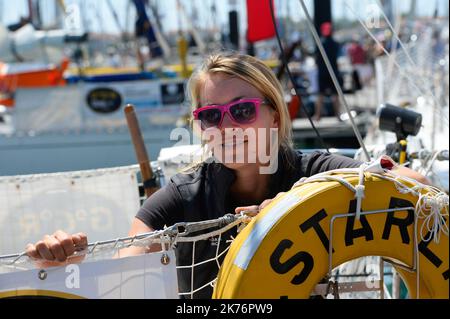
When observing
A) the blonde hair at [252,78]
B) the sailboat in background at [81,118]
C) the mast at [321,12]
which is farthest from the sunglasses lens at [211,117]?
the mast at [321,12]

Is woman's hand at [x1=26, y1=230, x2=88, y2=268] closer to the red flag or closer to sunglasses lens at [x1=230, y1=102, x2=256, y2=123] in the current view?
sunglasses lens at [x1=230, y1=102, x2=256, y2=123]

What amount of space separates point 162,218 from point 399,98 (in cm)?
721

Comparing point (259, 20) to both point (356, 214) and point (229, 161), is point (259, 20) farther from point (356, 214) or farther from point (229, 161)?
point (356, 214)

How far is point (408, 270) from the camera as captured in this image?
1.86m

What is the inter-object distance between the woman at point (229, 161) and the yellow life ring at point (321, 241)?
47 centimetres

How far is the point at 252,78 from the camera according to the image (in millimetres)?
2350

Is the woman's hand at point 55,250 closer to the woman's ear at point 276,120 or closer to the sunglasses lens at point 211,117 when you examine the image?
the sunglasses lens at point 211,117

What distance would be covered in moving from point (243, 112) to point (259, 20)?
657cm

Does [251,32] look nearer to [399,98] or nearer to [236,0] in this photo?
[399,98]

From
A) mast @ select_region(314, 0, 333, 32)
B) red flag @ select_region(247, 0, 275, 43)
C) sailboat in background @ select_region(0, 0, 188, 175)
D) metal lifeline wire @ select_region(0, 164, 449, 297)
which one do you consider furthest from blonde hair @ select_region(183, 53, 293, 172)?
mast @ select_region(314, 0, 333, 32)

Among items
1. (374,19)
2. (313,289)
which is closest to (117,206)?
(313,289)

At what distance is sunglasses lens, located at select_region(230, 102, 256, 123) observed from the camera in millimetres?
2271

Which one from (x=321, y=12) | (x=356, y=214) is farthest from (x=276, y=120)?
(x=321, y=12)

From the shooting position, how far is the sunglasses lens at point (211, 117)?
7.48ft
